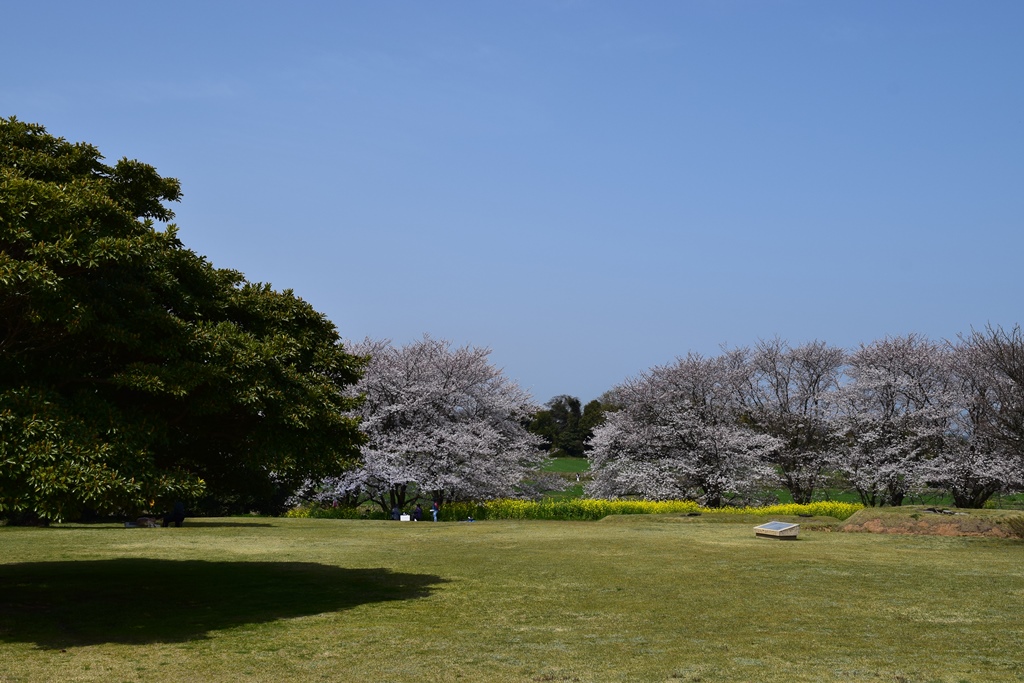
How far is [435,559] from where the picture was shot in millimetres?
23500

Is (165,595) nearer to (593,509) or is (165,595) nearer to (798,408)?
(593,509)

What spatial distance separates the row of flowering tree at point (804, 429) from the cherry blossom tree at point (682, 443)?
7cm

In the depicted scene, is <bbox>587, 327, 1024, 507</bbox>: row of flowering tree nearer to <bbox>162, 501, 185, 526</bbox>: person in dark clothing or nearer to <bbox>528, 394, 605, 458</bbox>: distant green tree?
<bbox>162, 501, 185, 526</bbox>: person in dark clothing

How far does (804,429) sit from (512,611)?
4051cm

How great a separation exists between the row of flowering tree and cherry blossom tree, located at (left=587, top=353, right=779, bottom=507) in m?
0.07

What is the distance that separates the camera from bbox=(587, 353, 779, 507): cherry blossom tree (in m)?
48.1

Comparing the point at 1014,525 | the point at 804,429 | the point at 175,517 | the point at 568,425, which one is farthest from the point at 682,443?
the point at 568,425

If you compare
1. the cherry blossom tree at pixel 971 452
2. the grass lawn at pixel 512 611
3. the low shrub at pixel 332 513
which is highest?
the cherry blossom tree at pixel 971 452

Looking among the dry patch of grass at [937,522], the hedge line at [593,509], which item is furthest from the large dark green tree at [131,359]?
the hedge line at [593,509]

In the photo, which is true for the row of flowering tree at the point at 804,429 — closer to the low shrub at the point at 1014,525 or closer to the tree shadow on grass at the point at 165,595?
the low shrub at the point at 1014,525

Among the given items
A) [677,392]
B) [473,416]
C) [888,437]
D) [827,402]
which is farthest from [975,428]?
[473,416]

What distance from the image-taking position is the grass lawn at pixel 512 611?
11.1 m

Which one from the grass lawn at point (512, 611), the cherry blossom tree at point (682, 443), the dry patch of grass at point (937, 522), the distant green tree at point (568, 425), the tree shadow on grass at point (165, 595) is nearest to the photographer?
the grass lawn at point (512, 611)

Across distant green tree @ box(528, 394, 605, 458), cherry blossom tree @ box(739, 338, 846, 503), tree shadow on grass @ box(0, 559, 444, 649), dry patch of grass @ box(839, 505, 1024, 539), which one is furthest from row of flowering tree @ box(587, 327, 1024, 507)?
distant green tree @ box(528, 394, 605, 458)
